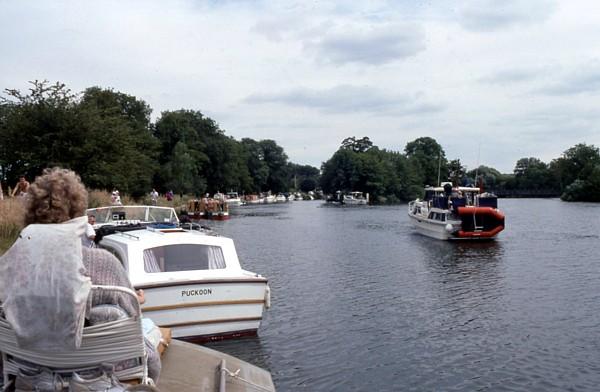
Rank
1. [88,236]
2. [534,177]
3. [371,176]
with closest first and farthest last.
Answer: [88,236], [371,176], [534,177]

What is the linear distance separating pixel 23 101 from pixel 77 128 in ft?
11.5

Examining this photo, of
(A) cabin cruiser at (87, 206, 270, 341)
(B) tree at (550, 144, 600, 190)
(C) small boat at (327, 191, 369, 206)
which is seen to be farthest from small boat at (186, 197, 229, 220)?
(B) tree at (550, 144, 600, 190)

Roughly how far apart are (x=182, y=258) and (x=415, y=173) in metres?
137

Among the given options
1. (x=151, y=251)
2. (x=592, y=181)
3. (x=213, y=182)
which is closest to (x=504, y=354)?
(x=151, y=251)

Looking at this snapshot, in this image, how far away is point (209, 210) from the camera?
6169 cm

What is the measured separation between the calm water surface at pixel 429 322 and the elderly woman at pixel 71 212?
7009 millimetres

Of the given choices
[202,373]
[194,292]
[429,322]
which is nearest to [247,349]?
[194,292]

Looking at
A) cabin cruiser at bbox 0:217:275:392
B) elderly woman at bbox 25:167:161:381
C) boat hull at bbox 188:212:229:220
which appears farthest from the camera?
boat hull at bbox 188:212:229:220

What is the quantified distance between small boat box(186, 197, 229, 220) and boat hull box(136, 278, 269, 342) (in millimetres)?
48337

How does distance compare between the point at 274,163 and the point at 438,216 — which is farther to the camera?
the point at 274,163

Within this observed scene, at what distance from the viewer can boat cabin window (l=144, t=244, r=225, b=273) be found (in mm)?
12180

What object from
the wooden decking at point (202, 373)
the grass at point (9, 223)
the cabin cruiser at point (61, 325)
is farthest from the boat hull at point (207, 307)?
the grass at point (9, 223)

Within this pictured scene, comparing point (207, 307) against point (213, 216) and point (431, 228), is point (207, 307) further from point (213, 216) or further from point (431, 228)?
point (213, 216)

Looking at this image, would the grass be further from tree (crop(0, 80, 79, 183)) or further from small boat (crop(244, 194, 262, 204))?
small boat (crop(244, 194, 262, 204))
